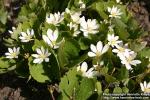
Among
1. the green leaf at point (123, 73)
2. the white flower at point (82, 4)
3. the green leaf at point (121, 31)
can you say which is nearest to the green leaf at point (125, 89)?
the green leaf at point (123, 73)

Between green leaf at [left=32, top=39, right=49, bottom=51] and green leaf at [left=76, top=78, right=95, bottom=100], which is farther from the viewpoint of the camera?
green leaf at [left=32, top=39, right=49, bottom=51]

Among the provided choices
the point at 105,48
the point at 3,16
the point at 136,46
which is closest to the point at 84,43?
the point at 105,48

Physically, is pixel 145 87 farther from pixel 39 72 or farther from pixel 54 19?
pixel 54 19

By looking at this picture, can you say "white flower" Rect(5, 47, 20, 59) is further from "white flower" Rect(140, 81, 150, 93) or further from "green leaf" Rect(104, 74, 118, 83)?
"white flower" Rect(140, 81, 150, 93)

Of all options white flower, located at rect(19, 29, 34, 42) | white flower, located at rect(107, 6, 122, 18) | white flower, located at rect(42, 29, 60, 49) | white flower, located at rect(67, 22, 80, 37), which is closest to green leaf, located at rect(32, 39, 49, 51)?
white flower, located at rect(42, 29, 60, 49)

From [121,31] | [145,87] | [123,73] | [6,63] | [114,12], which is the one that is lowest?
[145,87]

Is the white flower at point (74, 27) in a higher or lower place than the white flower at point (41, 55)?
higher

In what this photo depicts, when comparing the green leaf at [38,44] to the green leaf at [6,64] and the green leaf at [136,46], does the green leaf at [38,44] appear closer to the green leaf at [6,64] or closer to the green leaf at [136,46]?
the green leaf at [6,64]
